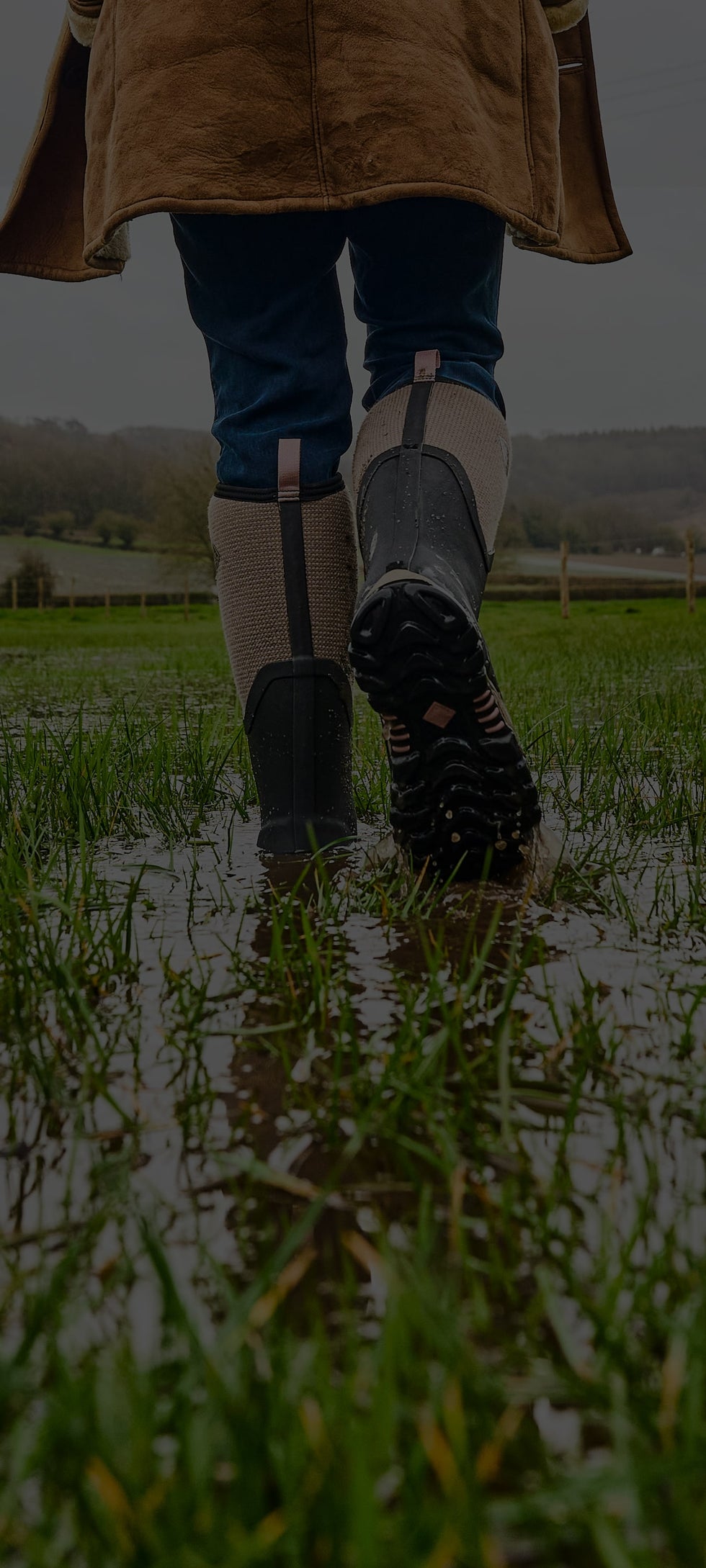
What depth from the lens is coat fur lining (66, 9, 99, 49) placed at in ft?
6.11

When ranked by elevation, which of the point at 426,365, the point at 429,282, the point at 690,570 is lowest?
the point at 690,570

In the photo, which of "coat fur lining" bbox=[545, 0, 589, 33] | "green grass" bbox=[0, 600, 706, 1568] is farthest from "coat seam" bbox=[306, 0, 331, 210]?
"green grass" bbox=[0, 600, 706, 1568]

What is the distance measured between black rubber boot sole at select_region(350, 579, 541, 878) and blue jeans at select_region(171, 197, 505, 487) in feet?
1.59

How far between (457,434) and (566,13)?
78 centimetres

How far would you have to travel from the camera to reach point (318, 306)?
180 centimetres

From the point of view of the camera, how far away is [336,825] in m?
1.86

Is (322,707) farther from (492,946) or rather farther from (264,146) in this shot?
(264,146)

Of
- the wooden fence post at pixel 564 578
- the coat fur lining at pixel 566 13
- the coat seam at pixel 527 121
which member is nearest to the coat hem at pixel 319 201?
the coat seam at pixel 527 121

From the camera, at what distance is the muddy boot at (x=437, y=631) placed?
1441mm

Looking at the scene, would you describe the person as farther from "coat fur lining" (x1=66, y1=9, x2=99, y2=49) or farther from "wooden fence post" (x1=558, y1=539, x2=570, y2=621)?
"wooden fence post" (x1=558, y1=539, x2=570, y2=621)

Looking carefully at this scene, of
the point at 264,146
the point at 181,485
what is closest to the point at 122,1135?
the point at 264,146

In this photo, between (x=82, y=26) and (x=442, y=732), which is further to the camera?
(x=82, y=26)

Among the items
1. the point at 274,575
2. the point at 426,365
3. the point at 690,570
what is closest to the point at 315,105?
the point at 426,365

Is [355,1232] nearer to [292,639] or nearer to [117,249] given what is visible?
[292,639]
